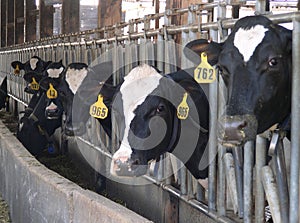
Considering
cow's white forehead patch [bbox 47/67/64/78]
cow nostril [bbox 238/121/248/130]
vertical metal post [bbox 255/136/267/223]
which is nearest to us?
cow nostril [bbox 238/121/248/130]

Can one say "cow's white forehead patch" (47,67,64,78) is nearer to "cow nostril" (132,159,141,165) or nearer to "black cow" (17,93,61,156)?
"black cow" (17,93,61,156)

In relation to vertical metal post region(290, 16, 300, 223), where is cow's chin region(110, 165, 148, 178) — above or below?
below

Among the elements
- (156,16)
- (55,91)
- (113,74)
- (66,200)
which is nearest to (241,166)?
(66,200)

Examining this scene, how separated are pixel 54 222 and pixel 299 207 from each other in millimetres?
1882

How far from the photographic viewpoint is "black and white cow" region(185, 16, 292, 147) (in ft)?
9.80

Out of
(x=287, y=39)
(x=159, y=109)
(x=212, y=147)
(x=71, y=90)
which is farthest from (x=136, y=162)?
(x=71, y=90)

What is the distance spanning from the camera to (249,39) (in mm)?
3137

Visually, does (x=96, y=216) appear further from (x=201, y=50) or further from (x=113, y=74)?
(x=113, y=74)

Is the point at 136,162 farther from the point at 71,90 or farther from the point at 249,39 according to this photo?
the point at 71,90

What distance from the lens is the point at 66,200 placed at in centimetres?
395

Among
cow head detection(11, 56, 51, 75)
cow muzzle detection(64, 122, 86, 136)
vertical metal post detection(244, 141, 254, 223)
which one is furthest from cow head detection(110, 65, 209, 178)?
cow head detection(11, 56, 51, 75)

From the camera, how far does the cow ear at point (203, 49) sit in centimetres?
346

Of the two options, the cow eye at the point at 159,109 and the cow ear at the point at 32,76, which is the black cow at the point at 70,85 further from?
the cow eye at the point at 159,109

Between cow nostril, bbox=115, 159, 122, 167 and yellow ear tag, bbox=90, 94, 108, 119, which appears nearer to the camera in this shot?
cow nostril, bbox=115, 159, 122, 167
